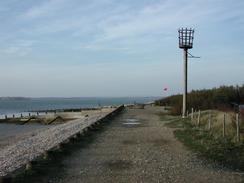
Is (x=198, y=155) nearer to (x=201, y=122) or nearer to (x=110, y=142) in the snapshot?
(x=110, y=142)

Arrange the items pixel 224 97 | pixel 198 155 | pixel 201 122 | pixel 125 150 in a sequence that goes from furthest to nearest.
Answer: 1. pixel 224 97
2. pixel 201 122
3. pixel 125 150
4. pixel 198 155

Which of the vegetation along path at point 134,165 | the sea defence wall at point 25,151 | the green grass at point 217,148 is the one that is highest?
the green grass at point 217,148

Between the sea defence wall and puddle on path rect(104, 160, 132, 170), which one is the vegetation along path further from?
the sea defence wall

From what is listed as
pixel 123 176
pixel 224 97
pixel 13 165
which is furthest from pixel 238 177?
pixel 224 97

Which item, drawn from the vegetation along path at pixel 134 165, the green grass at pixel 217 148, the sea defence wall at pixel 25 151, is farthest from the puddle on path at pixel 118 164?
the green grass at pixel 217 148

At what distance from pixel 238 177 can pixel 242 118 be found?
13669 mm

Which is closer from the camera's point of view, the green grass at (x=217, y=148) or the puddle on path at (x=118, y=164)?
the puddle on path at (x=118, y=164)

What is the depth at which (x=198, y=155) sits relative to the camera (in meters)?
16.0

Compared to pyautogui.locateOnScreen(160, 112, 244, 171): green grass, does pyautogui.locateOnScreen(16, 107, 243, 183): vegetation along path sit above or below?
below

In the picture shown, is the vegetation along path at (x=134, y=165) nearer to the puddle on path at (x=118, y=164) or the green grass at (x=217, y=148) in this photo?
the puddle on path at (x=118, y=164)

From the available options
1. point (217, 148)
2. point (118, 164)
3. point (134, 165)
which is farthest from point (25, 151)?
point (134, 165)

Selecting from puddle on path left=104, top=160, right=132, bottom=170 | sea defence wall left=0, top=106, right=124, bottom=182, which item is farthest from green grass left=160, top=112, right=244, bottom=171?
sea defence wall left=0, top=106, right=124, bottom=182

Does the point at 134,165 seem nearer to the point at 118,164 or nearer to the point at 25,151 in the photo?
the point at 118,164

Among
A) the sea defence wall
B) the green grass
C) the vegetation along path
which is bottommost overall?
the sea defence wall
